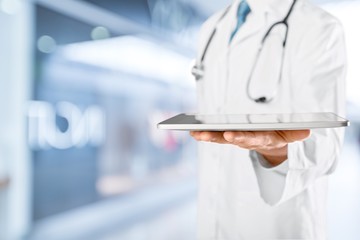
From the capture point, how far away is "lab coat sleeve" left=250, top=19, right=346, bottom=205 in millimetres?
894

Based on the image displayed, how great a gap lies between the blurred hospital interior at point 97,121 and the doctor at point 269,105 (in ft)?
4.22

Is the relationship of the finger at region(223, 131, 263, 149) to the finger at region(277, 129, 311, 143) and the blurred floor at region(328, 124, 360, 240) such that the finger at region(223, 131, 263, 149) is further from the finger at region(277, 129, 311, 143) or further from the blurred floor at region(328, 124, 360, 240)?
the blurred floor at region(328, 124, 360, 240)

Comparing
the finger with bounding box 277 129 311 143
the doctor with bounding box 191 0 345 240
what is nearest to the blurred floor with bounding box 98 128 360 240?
the doctor with bounding box 191 0 345 240

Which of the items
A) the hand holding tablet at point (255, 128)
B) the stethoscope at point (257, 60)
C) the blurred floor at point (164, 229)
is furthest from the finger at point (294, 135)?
the blurred floor at point (164, 229)

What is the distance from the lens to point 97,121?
3463 mm

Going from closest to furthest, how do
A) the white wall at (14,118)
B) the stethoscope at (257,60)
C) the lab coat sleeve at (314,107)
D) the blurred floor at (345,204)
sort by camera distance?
the lab coat sleeve at (314,107), the stethoscope at (257,60), the white wall at (14,118), the blurred floor at (345,204)

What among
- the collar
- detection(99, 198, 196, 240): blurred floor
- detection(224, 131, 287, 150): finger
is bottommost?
detection(99, 198, 196, 240): blurred floor

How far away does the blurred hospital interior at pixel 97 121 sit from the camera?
9.39ft

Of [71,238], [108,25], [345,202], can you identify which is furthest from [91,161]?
[345,202]

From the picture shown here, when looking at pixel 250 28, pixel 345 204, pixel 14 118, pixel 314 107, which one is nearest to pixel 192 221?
pixel 345 204

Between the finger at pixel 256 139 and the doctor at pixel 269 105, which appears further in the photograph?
the doctor at pixel 269 105

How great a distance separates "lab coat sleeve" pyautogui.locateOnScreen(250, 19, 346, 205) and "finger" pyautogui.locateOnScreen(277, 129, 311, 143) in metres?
0.11

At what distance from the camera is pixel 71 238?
2.92m

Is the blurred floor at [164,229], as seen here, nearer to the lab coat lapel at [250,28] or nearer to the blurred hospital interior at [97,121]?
the blurred hospital interior at [97,121]
